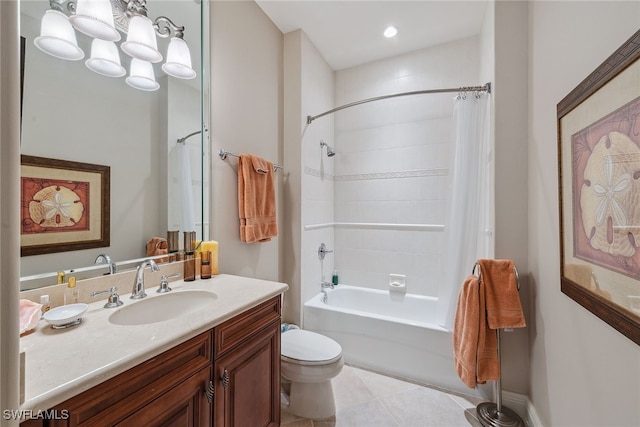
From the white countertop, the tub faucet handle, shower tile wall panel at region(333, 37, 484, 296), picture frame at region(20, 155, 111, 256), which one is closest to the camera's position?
the white countertop

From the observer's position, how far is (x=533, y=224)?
4.73 feet

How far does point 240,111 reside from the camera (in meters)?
1.81

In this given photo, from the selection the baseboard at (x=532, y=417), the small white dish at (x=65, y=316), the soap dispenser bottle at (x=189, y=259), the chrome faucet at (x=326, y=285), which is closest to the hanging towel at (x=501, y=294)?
the baseboard at (x=532, y=417)

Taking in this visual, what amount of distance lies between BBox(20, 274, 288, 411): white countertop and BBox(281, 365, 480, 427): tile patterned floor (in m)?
1.09

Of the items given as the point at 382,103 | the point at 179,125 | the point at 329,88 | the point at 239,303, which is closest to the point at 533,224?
the point at 239,303

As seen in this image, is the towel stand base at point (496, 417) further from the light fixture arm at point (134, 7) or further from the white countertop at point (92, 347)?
the light fixture arm at point (134, 7)

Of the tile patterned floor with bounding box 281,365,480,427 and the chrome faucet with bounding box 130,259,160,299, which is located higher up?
the chrome faucet with bounding box 130,259,160,299

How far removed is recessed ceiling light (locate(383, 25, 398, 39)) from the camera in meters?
2.24

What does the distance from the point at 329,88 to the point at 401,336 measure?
2519 millimetres

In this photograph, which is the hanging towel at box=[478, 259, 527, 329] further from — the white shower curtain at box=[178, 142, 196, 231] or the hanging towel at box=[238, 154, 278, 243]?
the white shower curtain at box=[178, 142, 196, 231]

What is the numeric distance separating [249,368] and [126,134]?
4.00 ft

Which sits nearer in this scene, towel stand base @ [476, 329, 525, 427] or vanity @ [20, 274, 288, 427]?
vanity @ [20, 274, 288, 427]

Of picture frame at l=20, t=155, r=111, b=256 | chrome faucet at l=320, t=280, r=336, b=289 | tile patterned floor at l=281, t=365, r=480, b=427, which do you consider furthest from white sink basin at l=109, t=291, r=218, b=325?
chrome faucet at l=320, t=280, r=336, b=289

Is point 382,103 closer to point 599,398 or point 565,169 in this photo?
point 565,169
